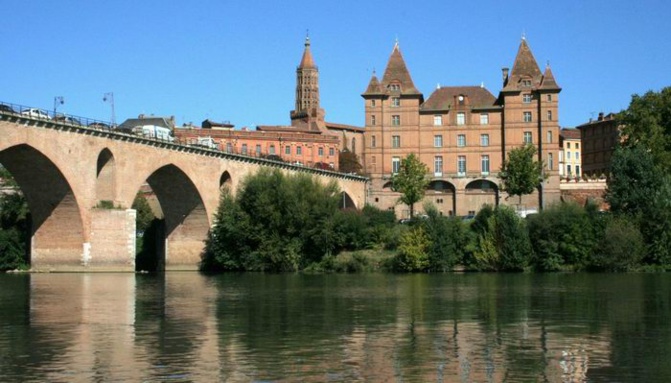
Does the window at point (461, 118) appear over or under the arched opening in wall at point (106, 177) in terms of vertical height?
over

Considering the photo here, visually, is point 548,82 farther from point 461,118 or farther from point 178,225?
point 178,225

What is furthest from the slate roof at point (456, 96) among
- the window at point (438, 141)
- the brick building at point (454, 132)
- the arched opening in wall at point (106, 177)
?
the arched opening in wall at point (106, 177)

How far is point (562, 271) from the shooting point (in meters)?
66.7

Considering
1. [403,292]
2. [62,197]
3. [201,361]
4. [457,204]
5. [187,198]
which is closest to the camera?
[201,361]

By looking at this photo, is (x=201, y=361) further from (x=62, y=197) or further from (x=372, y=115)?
(x=372, y=115)

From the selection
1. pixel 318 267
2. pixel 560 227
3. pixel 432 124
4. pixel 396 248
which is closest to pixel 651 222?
pixel 560 227

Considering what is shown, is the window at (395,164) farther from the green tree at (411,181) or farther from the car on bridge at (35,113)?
the car on bridge at (35,113)

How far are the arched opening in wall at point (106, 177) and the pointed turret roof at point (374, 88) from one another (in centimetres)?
4238

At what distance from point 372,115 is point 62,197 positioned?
157 ft

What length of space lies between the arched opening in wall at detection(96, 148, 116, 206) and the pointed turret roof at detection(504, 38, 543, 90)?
4880 centimetres

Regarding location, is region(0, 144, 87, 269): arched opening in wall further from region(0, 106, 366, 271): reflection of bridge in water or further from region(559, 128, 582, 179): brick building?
region(559, 128, 582, 179): brick building

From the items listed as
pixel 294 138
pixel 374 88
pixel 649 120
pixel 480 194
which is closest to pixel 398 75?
pixel 374 88

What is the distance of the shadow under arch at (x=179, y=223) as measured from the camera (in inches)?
3095

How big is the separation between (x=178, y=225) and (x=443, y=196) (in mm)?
34577
